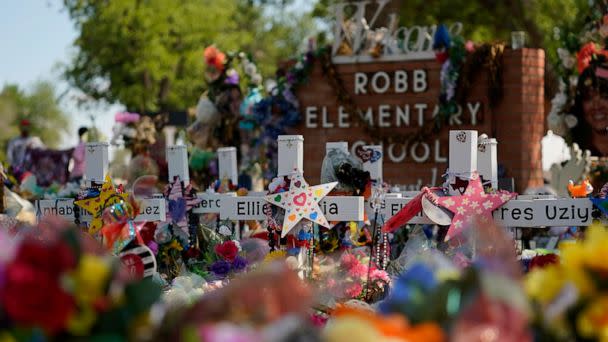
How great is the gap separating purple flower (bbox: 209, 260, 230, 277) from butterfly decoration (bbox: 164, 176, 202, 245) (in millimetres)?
1676

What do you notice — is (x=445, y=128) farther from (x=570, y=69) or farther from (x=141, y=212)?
(x=141, y=212)

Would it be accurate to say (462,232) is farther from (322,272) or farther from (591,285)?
(591,285)

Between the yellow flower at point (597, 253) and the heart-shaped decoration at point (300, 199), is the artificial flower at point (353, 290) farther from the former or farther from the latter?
the yellow flower at point (597, 253)

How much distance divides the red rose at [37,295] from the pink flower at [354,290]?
183 inches

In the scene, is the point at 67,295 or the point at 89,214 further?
the point at 89,214

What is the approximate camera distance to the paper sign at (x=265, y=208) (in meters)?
7.28

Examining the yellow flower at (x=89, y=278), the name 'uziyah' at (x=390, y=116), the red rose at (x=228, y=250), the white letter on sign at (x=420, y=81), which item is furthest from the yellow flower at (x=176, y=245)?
the white letter on sign at (x=420, y=81)

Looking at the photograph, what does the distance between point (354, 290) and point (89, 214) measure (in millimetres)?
2186

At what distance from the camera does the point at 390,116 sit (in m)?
16.2

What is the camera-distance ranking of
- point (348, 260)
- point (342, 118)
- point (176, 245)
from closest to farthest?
point (348, 260) < point (176, 245) < point (342, 118)

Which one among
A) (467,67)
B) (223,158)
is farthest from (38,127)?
(223,158)

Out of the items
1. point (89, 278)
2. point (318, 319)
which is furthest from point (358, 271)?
point (89, 278)

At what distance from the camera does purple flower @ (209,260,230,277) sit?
7.13 m

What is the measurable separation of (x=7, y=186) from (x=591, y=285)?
1191 centimetres
